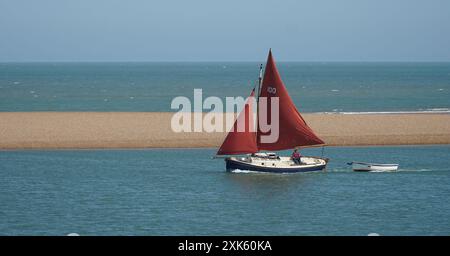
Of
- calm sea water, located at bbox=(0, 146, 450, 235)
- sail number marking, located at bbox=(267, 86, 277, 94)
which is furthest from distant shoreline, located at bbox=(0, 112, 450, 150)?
sail number marking, located at bbox=(267, 86, 277, 94)

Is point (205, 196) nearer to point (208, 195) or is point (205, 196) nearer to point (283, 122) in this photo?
point (208, 195)

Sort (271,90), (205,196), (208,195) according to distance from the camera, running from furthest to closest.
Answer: (271,90) → (208,195) → (205,196)

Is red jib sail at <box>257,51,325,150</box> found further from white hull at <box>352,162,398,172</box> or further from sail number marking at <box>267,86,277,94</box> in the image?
white hull at <box>352,162,398,172</box>

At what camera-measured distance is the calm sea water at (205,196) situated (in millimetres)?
41094

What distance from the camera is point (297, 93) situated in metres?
146

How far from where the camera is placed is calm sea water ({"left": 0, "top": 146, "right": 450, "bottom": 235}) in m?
41.1

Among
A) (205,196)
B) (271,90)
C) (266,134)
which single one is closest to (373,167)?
(266,134)

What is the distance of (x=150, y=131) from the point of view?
2933 inches

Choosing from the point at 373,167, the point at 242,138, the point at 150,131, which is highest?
the point at 242,138

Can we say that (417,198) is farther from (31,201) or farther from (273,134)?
(31,201)

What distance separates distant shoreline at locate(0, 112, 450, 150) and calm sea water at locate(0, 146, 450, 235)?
378cm

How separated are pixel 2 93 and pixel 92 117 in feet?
217

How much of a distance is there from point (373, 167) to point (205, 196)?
12956mm
